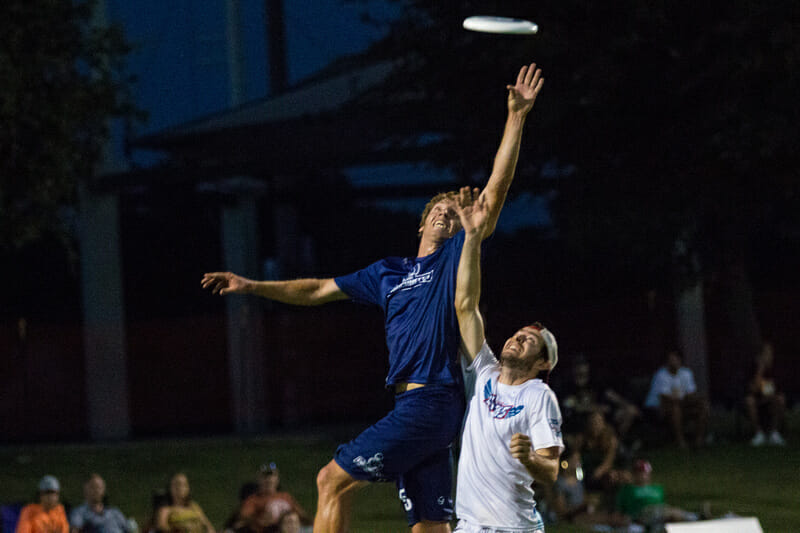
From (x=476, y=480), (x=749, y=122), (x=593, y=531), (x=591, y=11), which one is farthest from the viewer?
(x=591, y=11)

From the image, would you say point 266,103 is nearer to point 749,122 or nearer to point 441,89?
point 441,89

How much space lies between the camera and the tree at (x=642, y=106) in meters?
17.1

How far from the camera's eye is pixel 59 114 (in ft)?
62.1

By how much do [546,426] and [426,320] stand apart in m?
0.86

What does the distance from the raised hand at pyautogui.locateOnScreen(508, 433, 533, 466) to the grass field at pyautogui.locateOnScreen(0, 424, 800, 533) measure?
7.45 metres

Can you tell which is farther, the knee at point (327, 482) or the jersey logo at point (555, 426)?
the knee at point (327, 482)

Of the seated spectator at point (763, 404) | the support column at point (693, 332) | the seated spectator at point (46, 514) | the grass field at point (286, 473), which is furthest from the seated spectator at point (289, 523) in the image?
the support column at point (693, 332)

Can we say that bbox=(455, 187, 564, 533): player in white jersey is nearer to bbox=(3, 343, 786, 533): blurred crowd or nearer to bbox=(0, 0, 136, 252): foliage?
bbox=(3, 343, 786, 533): blurred crowd

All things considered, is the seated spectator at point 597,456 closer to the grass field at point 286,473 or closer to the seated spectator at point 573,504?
the seated spectator at point 573,504

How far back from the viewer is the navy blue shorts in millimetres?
5934

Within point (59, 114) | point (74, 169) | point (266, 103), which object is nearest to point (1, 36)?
point (59, 114)

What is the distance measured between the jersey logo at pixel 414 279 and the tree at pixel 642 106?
11541 mm

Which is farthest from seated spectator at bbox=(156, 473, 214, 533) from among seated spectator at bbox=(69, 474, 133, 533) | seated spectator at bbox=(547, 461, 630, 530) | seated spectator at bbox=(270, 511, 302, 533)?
seated spectator at bbox=(547, 461, 630, 530)

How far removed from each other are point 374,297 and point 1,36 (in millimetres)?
13199
